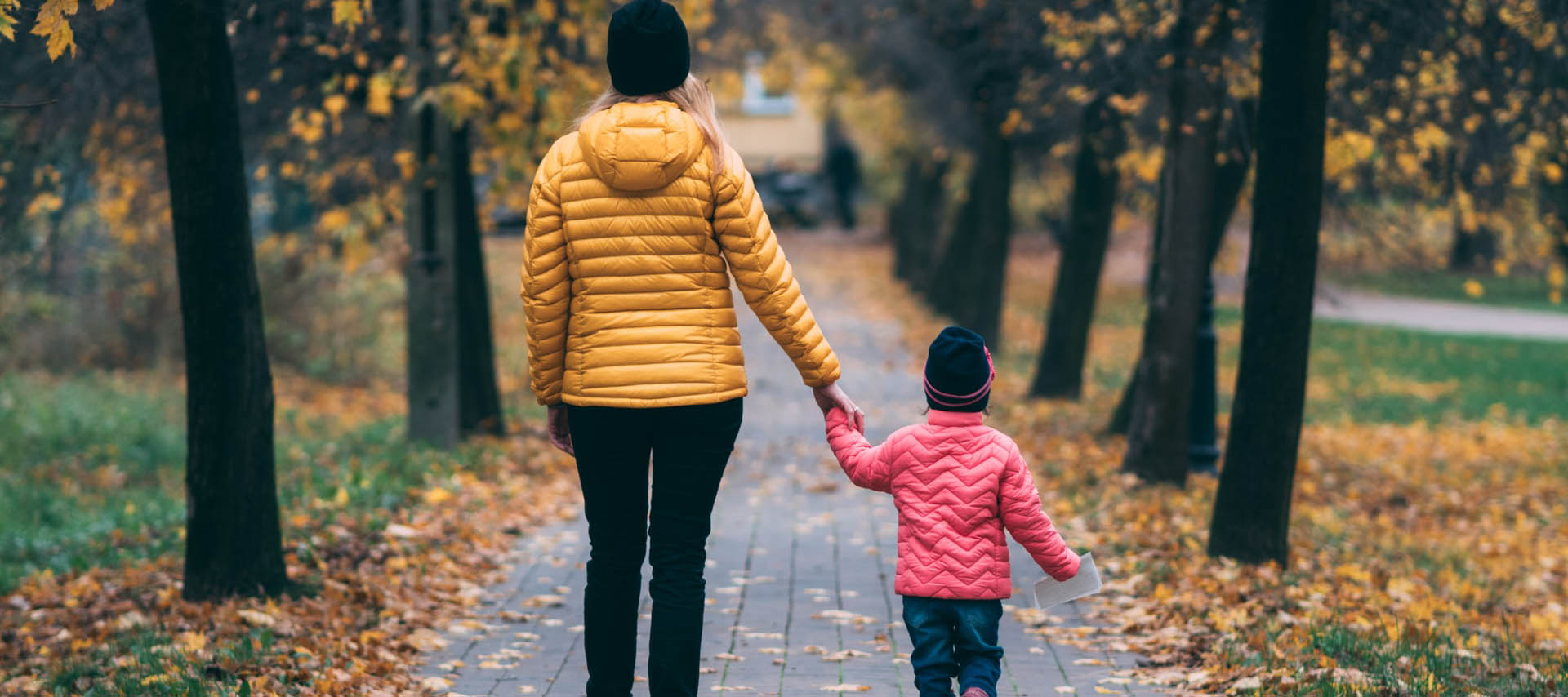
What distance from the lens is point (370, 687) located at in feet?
15.3

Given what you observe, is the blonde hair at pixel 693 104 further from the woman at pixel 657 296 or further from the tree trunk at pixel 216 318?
the tree trunk at pixel 216 318

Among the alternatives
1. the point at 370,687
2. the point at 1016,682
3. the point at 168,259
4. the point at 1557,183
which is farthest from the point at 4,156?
the point at 1557,183

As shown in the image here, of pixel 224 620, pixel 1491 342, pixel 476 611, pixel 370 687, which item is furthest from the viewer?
pixel 1491 342

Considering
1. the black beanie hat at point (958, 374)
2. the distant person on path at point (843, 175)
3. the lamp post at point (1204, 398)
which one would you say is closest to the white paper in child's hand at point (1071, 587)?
the black beanie hat at point (958, 374)

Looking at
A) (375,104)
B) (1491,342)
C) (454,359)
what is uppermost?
(375,104)

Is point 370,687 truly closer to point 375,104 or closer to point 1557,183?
point 375,104

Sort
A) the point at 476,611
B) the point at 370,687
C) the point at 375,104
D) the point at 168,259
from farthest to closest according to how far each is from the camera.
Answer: the point at 168,259 < the point at 375,104 < the point at 476,611 < the point at 370,687

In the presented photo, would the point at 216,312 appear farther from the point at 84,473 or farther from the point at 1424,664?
the point at 84,473

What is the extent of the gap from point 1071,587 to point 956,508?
43 cm

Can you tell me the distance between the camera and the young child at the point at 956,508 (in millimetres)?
3842

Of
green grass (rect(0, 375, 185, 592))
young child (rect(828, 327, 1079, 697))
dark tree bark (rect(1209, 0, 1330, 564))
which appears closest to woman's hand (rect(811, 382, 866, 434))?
young child (rect(828, 327, 1079, 697))

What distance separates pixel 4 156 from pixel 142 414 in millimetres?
3384

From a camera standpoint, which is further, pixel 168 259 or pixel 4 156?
pixel 168 259

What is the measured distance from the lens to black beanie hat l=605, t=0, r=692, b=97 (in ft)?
11.7
